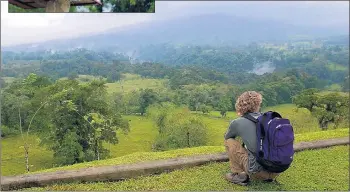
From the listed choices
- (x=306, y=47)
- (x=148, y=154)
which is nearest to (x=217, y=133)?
(x=148, y=154)

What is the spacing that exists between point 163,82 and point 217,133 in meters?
1.40

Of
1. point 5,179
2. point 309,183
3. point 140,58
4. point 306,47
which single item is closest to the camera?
point 5,179

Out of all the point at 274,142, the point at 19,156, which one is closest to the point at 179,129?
the point at 19,156

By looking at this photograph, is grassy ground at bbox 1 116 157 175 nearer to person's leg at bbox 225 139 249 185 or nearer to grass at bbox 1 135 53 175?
grass at bbox 1 135 53 175

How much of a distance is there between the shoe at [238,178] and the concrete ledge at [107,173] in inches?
22.6

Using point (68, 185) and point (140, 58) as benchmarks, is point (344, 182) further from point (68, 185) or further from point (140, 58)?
point (140, 58)

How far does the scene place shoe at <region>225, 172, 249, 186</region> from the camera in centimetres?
434

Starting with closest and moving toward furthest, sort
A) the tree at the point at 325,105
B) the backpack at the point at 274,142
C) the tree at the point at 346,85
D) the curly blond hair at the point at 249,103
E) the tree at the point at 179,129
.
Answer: the backpack at the point at 274,142 < the curly blond hair at the point at 249,103 < the tree at the point at 179,129 < the tree at the point at 325,105 < the tree at the point at 346,85

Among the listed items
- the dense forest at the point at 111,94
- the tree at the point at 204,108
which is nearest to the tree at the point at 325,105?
the dense forest at the point at 111,94

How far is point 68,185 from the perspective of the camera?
14.3ft

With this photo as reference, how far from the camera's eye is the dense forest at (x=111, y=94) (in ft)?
23.8

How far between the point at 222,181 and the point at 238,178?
208mm

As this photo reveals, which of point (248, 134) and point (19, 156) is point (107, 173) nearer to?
point (248, 134)

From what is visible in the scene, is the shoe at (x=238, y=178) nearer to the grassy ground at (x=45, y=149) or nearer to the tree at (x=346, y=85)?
the grassy ground at (x=45, y=149)
